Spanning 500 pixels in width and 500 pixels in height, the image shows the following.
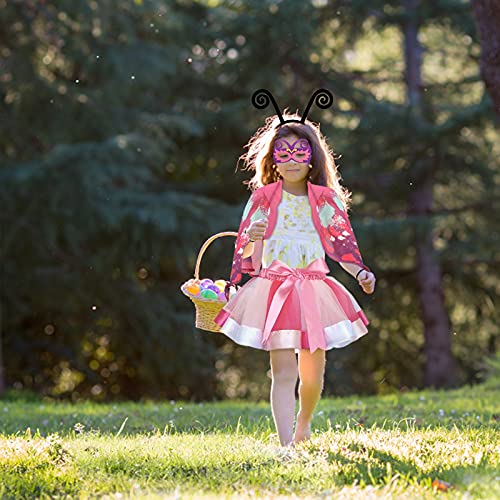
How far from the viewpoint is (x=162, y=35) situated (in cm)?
1371

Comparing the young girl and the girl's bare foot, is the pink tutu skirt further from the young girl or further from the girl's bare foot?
the girl's bare foot

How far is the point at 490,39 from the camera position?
604 cm

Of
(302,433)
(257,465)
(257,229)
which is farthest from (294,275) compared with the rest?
(257,465)

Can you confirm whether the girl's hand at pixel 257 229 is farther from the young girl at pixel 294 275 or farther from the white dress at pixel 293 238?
the white dress at pixel 293 238

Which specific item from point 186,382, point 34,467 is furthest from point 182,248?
point 34,467

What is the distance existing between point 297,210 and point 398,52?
12496mm

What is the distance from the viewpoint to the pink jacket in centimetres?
477

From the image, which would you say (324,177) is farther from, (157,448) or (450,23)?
(450,23)

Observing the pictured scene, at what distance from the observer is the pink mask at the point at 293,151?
482cm

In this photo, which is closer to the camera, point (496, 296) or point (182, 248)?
point (182, 248)

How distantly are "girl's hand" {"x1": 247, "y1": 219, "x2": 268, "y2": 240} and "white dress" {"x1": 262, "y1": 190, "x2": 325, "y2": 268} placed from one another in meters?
0.11

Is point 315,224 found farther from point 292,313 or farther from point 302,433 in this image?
point 302,433

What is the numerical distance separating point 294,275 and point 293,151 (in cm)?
67

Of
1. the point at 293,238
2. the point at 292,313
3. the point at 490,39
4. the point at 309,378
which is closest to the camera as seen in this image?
the point at 292,313
